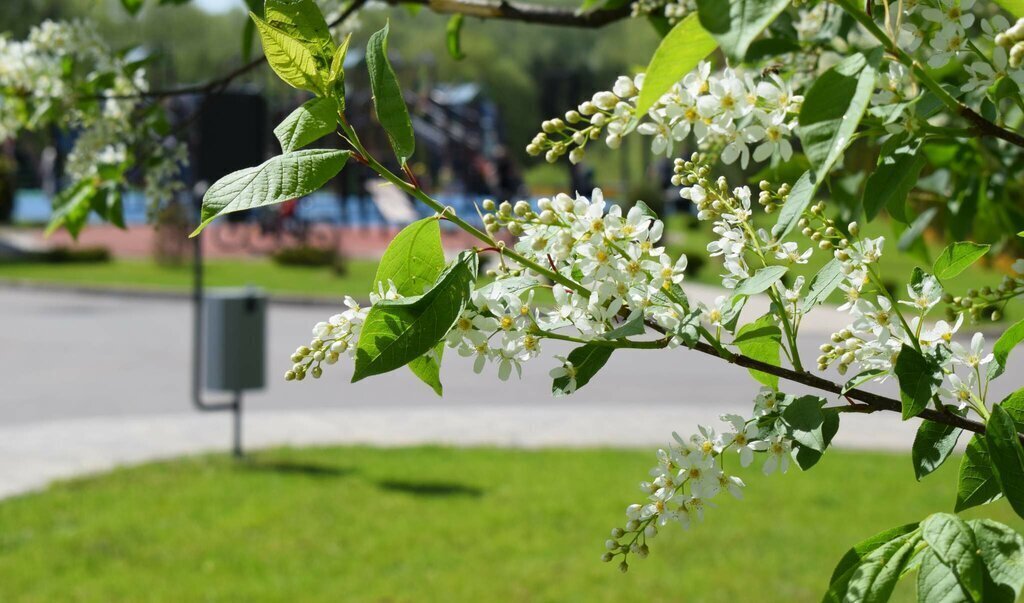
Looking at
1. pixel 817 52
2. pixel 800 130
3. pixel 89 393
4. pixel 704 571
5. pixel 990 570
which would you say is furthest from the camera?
pixel 89 393

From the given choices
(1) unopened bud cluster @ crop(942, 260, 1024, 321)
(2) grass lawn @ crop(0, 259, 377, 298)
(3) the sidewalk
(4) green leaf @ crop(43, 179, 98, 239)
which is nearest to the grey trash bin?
(3) the sidewalk

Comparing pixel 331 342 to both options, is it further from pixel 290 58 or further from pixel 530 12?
pixel 530 12

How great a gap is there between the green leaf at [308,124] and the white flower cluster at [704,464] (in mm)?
377

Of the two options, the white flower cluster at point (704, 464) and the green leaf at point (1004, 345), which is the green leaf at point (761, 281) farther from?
the green leaf at point (1004, 345)

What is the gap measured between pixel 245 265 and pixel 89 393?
487 inches

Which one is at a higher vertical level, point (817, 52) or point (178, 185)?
point (817, 52)

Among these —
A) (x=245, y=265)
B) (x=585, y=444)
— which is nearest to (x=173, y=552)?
(x=585, y=444)

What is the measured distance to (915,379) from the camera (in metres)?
0.94

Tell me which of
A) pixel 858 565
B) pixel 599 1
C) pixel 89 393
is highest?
pixel 599 1

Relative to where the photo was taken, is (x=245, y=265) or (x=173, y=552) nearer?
(x=173, y=552)

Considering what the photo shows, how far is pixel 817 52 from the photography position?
70.1 inches

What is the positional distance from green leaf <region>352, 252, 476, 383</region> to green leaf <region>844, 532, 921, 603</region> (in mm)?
376

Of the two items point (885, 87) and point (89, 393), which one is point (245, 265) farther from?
point (885, 87)

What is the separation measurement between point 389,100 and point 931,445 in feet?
1.71
